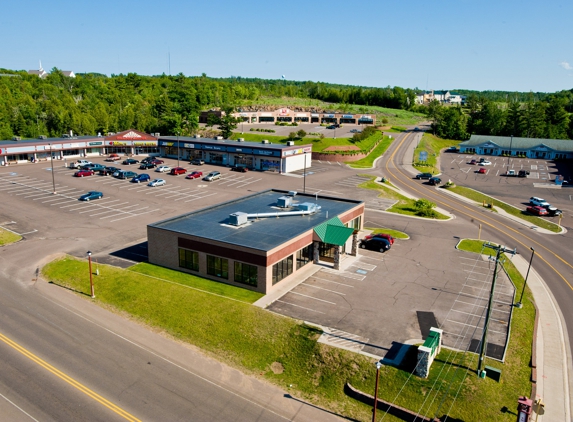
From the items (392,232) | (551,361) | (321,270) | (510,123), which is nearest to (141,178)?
(392,232)

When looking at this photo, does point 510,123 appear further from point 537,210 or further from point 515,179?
point 537,210

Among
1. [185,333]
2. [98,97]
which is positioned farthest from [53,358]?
[98,97]

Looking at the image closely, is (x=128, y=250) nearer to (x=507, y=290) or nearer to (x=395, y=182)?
(x=507, y=290)

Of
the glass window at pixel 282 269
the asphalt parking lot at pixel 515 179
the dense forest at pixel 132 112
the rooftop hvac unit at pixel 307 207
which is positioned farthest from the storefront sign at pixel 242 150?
the glass window at pixel 282 269

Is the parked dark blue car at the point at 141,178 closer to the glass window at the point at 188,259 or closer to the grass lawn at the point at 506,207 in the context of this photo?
the glass window at the point at 188,259

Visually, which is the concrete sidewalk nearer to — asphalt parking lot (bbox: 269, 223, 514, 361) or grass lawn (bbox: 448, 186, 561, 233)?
asphalt parking lot (bbox: 269, 223, 514, 361)
